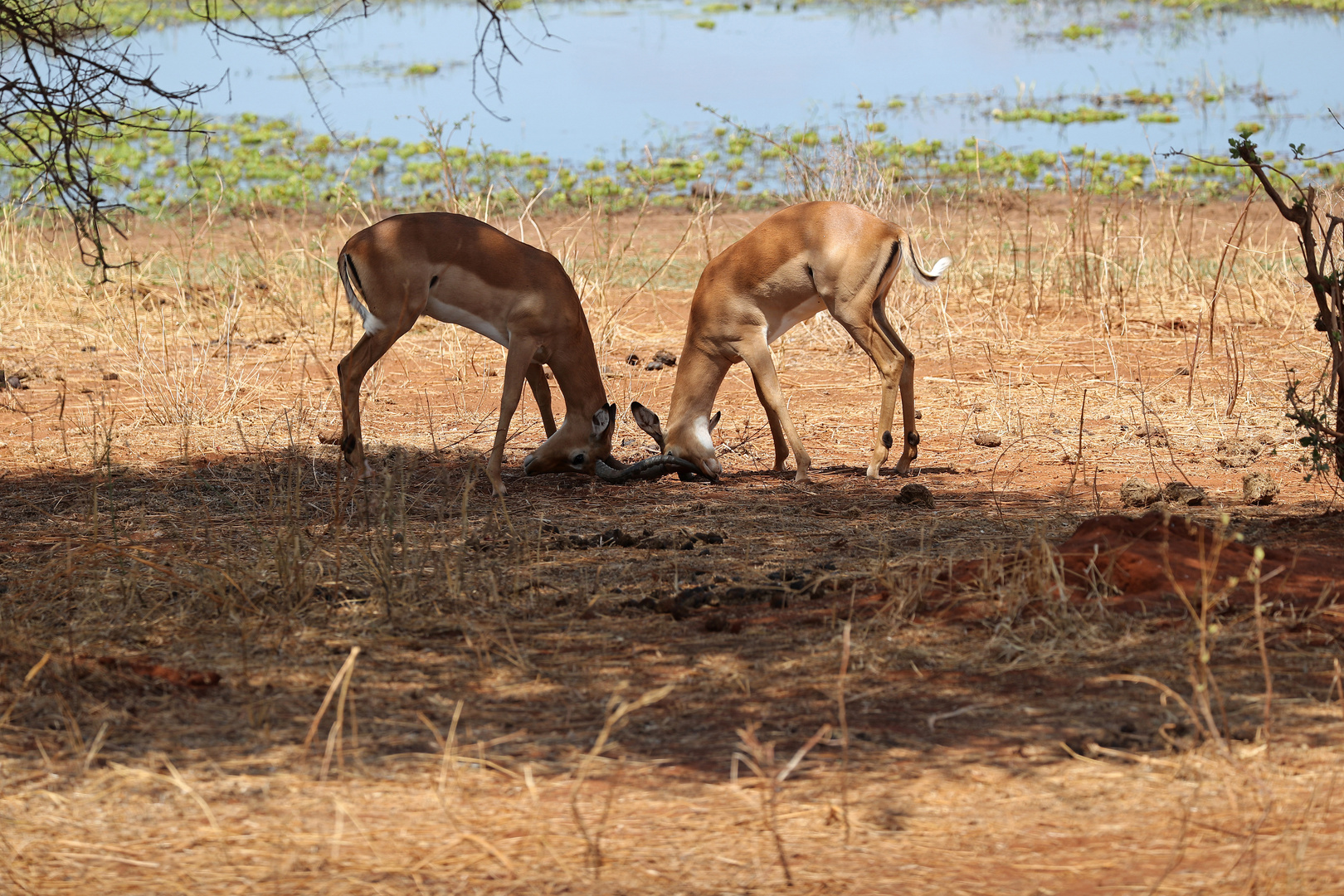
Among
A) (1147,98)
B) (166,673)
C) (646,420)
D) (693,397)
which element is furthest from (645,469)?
(1147,98)

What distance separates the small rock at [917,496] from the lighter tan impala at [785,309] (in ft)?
2.75

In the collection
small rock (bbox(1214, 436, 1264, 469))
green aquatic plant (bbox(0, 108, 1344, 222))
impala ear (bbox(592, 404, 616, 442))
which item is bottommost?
small rock (bbox(1214, 436, 1264, 469))

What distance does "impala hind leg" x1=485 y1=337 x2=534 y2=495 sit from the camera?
24.7 ft

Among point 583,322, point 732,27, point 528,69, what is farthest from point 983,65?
point 583,322

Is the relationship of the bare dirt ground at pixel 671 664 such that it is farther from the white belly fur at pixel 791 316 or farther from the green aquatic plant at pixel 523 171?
the green aquatic plant at pixel 523 171

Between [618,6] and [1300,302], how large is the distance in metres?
30.1

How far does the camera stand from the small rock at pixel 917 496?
276 inches

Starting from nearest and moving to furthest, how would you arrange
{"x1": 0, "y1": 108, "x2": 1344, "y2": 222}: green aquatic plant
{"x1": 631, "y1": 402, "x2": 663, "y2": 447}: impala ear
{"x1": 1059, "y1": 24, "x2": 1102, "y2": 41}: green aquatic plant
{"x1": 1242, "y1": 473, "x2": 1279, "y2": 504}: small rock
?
{"x1": 1242, "y1": 473, "x2": 1279, "y2": 504}: small rock < {"x1": 631, "y1": 402, "x2": 663, "y2": 447}: impala ear < {"x1": 0, "y1": 108, "x2": 1344, "y2": 222}: green aquatic plant < {"x1": 1059, "y1": 24, "x2": 1102, "y2": 41}: green aquatic plant

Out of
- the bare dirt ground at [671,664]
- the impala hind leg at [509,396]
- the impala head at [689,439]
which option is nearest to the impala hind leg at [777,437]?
the bare dirt ground at [671,664]

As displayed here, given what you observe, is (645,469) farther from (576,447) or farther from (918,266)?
(918,266)

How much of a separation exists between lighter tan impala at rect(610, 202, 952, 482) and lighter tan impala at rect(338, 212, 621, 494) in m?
0.39

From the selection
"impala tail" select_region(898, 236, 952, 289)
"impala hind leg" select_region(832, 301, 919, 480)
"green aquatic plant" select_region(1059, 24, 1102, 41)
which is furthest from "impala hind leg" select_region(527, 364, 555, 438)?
"green aquatic plant" select_region(1059, 24, 1102, 41)

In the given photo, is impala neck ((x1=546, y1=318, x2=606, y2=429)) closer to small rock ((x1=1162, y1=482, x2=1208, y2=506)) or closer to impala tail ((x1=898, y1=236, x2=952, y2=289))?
impala tail ((x1=898, y1=236, x2=952, y2=289))

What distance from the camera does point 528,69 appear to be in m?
34.1
